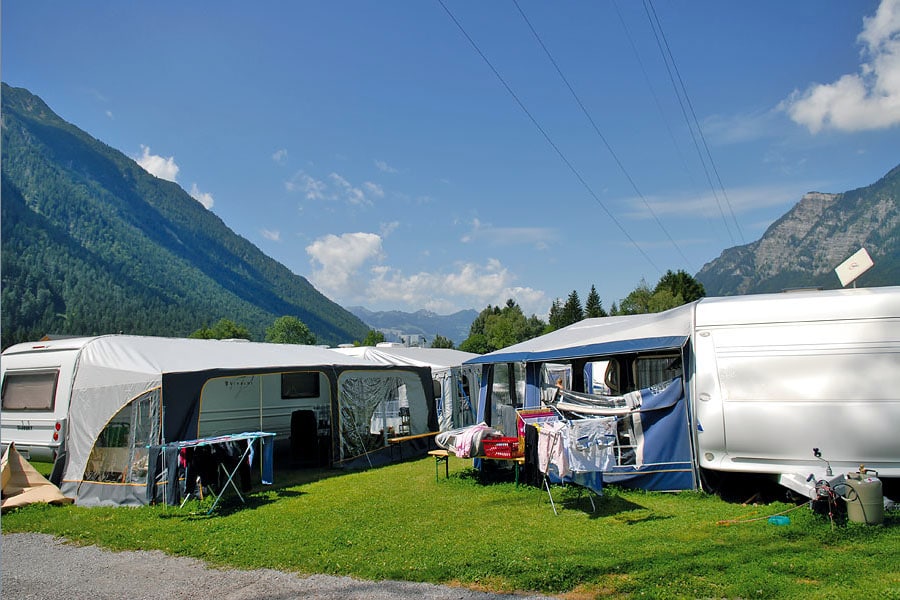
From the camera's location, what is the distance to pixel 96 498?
833cm

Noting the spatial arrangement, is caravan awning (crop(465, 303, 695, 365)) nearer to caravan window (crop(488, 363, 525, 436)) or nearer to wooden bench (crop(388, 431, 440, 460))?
caravan window (crop(488, 363, 525, 436))

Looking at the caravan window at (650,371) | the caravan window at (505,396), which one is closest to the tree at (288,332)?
the caravan window at (505,396)

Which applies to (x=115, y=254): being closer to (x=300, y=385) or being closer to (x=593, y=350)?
(x=300, y=385)

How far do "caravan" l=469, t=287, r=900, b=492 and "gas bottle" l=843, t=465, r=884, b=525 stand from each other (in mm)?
555

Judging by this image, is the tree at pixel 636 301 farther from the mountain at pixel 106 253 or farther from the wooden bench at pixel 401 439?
the mountain at pixel 106 253

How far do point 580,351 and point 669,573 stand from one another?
4345 millimetres

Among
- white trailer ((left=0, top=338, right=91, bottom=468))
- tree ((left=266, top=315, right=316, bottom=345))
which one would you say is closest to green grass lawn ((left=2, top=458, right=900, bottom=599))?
white trailer ((left=0, top=338, right=91, bottom=468))

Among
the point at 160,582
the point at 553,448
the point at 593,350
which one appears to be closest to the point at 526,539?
the point at 553,448

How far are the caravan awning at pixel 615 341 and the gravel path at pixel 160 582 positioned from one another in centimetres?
453

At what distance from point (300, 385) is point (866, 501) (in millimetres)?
11452

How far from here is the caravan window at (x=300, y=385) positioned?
14.2m

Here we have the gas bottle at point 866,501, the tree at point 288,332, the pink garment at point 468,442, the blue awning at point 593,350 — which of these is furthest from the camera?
the tree at point 288,332

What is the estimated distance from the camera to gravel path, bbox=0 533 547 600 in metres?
4.59

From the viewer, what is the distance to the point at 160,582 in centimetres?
508
